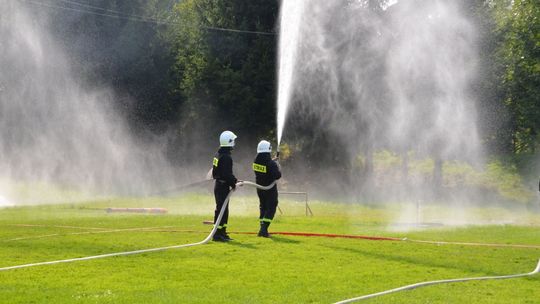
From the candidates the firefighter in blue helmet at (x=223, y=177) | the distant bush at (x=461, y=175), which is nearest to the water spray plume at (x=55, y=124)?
the distant bush at (x=461, y=175)

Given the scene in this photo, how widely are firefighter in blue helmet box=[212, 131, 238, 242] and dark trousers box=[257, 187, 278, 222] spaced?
1148 mm

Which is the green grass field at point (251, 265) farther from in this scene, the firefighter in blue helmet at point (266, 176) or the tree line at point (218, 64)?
the tree line at point (218, 64)

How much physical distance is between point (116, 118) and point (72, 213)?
24425 mm

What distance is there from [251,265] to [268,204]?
539cm

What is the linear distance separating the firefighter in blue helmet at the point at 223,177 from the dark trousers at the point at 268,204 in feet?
3.77

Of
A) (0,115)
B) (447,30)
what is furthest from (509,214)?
(0,115)

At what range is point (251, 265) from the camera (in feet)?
44.7

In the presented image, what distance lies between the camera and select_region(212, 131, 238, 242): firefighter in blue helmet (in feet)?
58.5

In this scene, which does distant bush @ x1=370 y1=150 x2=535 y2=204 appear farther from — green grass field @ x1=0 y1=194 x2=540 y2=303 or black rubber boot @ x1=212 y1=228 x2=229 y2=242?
black rubber boot @ x1=212 y1=228 x2=229 y2=242

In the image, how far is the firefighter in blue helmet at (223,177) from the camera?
58.5ft

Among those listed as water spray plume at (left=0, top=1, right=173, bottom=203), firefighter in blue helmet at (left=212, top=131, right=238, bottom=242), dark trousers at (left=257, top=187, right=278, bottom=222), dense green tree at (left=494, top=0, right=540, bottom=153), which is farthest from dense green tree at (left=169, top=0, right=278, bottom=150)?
firefighter in blue helmet at (left=212, top=131, right=238, bottom=242)

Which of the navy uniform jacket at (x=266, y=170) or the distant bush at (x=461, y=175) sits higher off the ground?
the distant bush at (x=461, y=175)

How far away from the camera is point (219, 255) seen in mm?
15023

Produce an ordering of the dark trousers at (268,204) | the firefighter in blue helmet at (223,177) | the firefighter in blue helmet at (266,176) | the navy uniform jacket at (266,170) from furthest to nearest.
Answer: the navy uniform jacket at (266,170), the firefighter in blue helmet at (266,176), the dark trousers at (268,204), the firefighter in blue helmet at (223,177)
